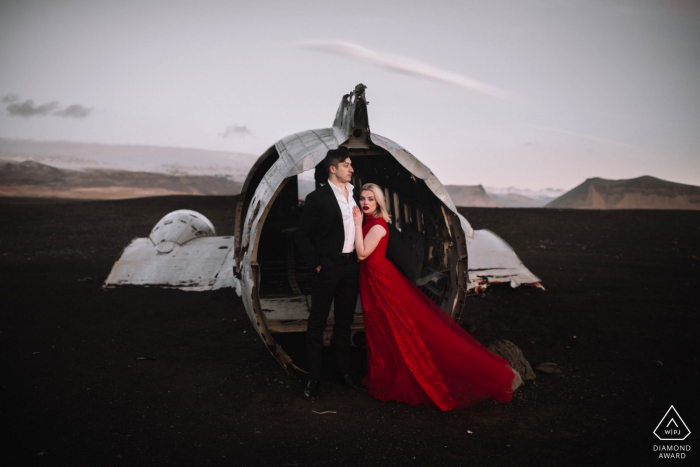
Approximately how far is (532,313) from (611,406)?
2886 mm

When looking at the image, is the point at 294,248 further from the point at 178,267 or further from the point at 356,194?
the point at 178,267

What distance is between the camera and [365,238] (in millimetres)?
3627

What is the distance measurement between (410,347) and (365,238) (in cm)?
103

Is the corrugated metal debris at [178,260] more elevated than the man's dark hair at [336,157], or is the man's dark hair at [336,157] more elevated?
the man's dark hair at [336,157]

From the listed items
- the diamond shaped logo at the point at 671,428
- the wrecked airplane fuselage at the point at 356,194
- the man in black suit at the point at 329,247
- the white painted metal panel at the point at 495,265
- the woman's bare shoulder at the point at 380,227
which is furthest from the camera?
the white painted metal panel at the point at 495,265

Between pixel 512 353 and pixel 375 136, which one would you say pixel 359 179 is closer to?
pixel 375 136

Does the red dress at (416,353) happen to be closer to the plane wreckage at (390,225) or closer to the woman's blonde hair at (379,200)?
the woman's blonde hair at (379,200)

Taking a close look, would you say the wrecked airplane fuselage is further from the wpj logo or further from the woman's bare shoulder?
the wpj logo

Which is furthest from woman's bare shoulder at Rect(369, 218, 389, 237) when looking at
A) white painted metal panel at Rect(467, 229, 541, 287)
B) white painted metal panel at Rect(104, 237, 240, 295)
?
white painted metal panel at Rect(104, 237, 240, 295)

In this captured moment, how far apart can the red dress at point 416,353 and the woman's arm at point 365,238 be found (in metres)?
0.07

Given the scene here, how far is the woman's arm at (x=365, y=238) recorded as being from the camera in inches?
140

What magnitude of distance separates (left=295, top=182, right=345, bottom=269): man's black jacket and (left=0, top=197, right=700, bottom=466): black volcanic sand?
1.32 m

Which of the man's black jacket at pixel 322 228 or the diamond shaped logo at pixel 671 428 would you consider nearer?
the diamond shaped logo at pixel 671 428

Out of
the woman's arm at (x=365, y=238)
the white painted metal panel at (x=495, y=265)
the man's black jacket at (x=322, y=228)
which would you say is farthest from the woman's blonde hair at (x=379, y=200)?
the white painted metal panel at (x=495, y=265)
